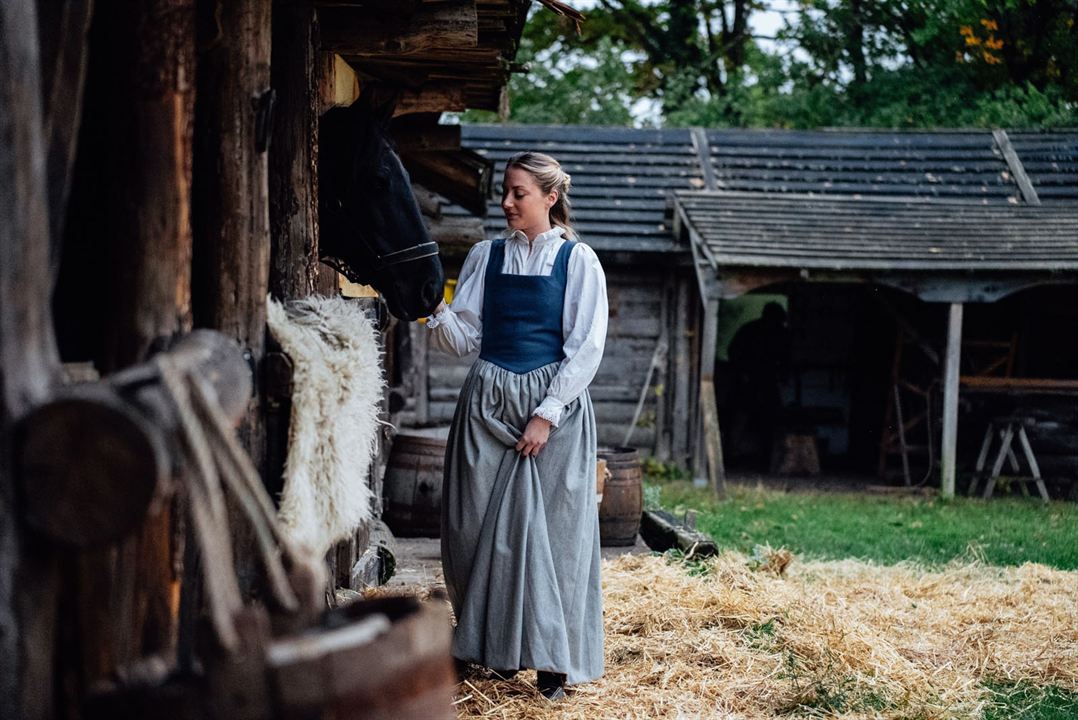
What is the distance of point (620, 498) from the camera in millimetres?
7809

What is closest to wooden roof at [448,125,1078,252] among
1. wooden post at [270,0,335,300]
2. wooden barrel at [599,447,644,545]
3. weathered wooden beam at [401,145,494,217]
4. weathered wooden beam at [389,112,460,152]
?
weathered wooden beam at [401,145,494,217]

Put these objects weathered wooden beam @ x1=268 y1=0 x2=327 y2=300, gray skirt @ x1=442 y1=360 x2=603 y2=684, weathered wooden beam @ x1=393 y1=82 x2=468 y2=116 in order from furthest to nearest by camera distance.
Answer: weathered wooden beam @ x1=393 y1=82 x2=468 y2=116, gray skirt @ x1=442 y1=360 x2=603 y2=684, weathered wooden beam @ x1=268 y1=0 x2=327 y2=300

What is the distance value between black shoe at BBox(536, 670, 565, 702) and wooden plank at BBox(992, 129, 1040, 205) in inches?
459

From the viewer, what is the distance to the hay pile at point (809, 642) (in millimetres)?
4609

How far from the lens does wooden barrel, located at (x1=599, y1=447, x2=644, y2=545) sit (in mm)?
7770

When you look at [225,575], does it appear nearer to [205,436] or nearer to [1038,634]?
[205,436]

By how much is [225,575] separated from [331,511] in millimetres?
1428

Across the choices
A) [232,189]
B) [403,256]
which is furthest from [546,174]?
[232,189]

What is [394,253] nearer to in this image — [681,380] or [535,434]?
[535,434]

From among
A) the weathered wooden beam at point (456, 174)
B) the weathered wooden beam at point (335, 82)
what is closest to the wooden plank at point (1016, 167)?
the weathered wooden beam at point (456, 174)

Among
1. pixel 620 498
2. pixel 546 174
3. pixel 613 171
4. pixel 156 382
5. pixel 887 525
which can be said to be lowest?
pixel 887 525

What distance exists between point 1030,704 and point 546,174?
10.1 ft

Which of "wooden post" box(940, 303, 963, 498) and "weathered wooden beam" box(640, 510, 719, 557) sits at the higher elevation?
"wooden post" box(940, 303, 963, 498)

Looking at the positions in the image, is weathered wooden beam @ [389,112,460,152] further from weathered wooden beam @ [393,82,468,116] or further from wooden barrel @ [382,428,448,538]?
wooden barrel @ [382,428,448,538]
